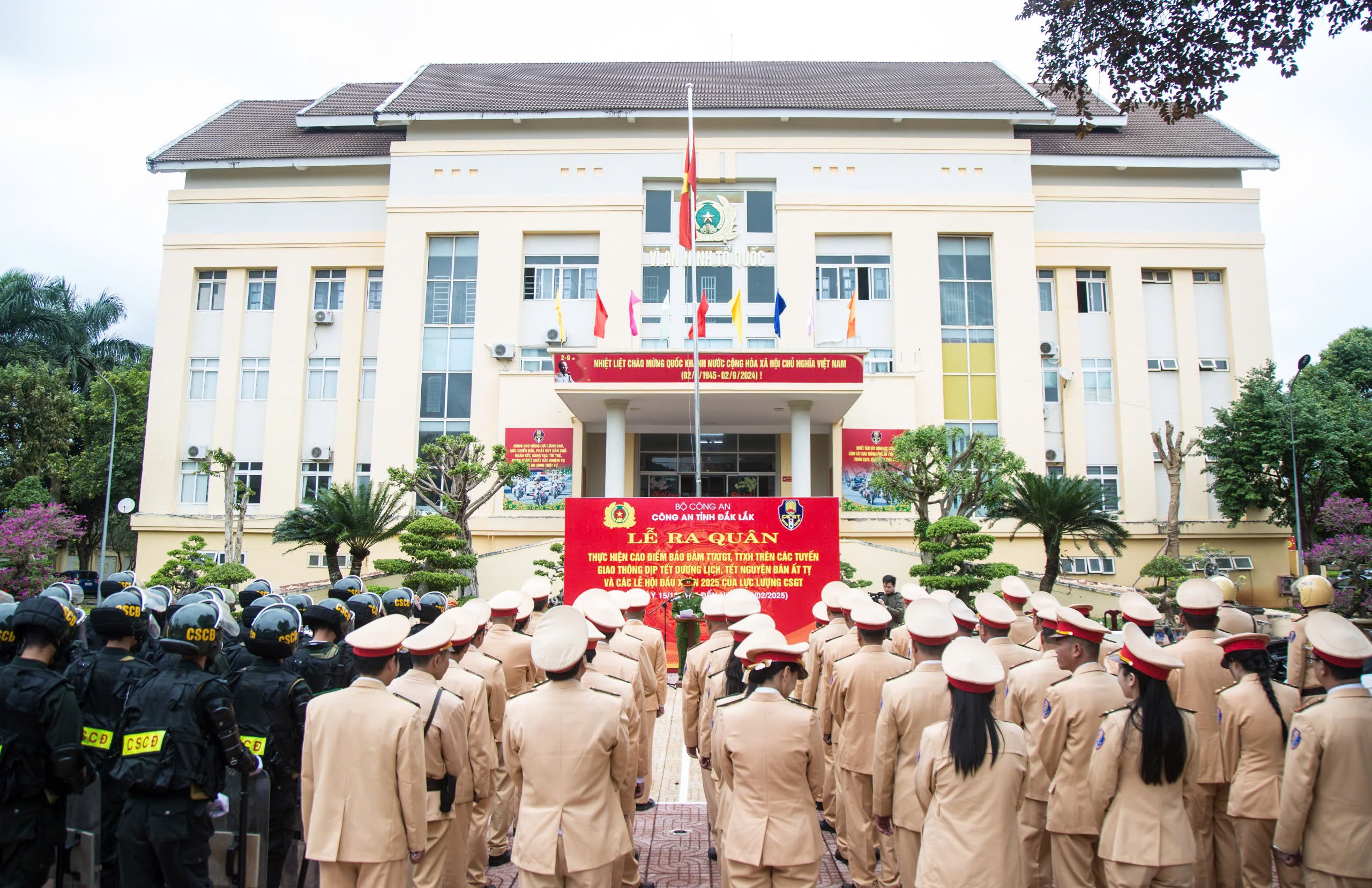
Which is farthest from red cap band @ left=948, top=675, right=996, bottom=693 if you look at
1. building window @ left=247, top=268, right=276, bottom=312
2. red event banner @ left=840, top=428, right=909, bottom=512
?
building window @ left=247, top=268, right=276, bottom=312

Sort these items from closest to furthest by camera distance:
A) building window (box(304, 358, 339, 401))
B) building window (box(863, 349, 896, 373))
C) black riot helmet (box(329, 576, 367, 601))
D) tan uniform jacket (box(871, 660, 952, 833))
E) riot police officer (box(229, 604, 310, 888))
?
tan uniform jacket (box(871, 660, 952, 833)), riot police officer (box(229, 604, 310, 888)), black riot helmet (box(329, 576, 367, 601)), building window (box(863, 349, 896, 373)), building window (box(304, 358, 339, 401))

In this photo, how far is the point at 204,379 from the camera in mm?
22000

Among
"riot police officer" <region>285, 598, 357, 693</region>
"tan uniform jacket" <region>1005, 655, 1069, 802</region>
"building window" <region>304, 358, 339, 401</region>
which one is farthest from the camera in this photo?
"building window" <region>304, 358, 339, 401</region>

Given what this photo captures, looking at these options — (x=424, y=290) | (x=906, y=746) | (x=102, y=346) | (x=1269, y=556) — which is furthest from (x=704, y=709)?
(x=102, y=346)

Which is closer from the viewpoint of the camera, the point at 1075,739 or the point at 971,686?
the point at 971,686

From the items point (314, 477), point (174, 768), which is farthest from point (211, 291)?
point (174, 768)

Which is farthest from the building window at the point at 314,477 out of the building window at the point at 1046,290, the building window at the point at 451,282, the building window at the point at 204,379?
the building window at the point at 1046,290

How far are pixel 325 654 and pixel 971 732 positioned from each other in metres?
3.63

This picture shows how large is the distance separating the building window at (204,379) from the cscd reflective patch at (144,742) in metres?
21.0

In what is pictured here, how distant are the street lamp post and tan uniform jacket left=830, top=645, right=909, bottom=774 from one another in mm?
16446

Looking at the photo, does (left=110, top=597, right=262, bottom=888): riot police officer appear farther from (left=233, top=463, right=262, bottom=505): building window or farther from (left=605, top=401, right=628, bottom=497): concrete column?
(left=233, top=463, right=262, bottom=505): building window

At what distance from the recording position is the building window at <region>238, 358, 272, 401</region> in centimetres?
2184

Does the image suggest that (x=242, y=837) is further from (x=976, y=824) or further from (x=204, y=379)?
(x=204, y=379)

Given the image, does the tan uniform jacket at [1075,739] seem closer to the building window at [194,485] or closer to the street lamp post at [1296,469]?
the street lamp post at [1296,469]
